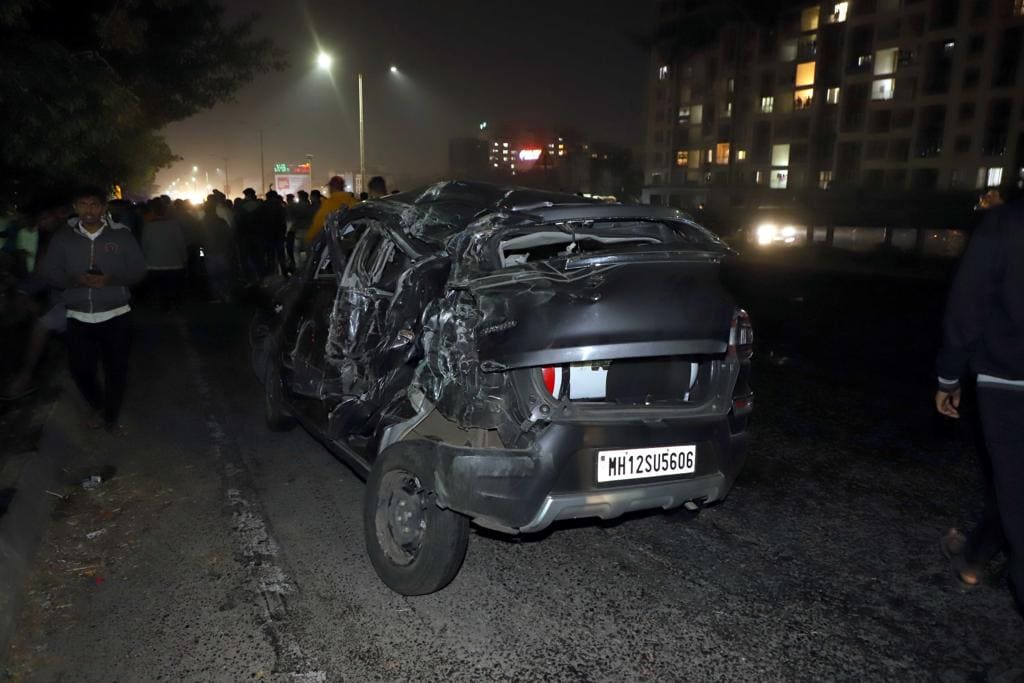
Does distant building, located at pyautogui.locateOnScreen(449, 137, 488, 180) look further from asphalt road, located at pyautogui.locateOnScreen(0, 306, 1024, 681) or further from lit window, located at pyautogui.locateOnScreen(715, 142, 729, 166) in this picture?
asphalt road, located at pyautogui.locateOnScreen(0, 306, 1024, 681)

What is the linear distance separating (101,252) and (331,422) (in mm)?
2611

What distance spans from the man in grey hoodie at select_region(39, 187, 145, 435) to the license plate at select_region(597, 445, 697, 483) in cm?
431

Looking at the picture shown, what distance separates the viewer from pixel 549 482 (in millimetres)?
3148

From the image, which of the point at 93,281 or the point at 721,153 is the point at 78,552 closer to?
the point at 93,281

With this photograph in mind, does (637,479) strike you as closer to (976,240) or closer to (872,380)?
(976,240)

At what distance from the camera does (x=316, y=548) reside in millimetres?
4164

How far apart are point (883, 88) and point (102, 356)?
182 feet

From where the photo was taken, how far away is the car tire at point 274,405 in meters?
6.07

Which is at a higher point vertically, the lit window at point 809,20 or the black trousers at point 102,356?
the lit window at point 809,20

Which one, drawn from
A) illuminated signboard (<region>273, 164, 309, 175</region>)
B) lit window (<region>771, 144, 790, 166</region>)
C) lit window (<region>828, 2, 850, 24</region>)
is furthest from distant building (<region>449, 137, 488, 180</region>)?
lit window (<region>828, 2, 850, 24</region>)

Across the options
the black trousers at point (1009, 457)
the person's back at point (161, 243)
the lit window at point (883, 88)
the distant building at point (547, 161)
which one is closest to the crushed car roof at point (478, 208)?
the black trousers at point (1009, 457)

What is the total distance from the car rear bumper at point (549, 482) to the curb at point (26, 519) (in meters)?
2.05

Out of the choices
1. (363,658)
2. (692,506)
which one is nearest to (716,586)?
(692,506)

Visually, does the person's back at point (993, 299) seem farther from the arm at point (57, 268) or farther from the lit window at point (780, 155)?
the lit window at point (780, 155)
